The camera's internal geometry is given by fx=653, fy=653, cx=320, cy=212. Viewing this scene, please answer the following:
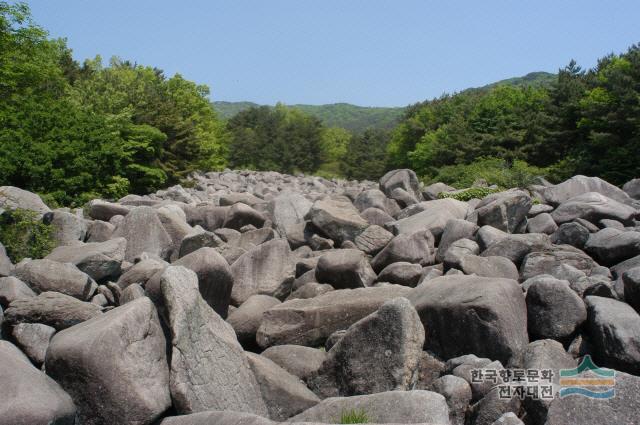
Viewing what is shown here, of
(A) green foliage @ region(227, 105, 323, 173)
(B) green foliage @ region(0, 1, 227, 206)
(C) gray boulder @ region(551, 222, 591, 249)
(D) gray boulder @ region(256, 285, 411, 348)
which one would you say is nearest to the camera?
(D) gray boulder @ region(256, 285, 411, 348)

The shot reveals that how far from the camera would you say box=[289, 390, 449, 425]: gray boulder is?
5.49 m

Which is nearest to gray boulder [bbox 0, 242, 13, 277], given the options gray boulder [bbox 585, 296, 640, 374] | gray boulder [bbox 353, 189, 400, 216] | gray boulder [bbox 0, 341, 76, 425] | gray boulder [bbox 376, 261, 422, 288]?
gray boulder [bbox 0, 341, 76, 425]

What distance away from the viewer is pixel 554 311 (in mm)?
7996

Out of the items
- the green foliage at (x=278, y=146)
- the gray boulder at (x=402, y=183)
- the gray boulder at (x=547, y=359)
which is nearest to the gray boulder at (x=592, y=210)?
the gray boulder at (x=547, y=359)

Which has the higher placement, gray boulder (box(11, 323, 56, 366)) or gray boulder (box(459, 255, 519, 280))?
gray boulder (box(11, 323, 56, 366))

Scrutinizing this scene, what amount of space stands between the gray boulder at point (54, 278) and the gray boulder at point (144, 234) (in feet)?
10.8

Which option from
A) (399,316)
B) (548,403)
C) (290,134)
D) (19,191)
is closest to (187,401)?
(399,316)

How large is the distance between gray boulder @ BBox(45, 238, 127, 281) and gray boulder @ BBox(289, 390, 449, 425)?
585 cm

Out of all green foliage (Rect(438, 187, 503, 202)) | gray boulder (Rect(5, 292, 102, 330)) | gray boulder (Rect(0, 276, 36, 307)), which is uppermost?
gray boulder (Rect(0, 276, 36, 307))

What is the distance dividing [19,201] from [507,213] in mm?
10151

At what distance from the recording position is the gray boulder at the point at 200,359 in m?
6.41

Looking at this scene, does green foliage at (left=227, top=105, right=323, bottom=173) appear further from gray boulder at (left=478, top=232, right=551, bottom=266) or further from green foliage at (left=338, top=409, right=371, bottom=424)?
green foliage at (left=338, top=409, right=371, bottom=424)

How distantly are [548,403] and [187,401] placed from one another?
137 inches

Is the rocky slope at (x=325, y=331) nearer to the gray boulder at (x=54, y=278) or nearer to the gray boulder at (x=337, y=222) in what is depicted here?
the gray boulder at (x=54, y=278)
